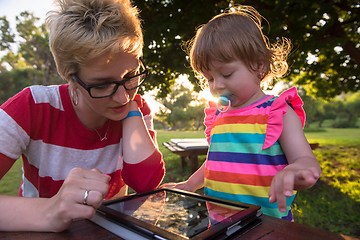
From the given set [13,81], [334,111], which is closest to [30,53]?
[13,81]

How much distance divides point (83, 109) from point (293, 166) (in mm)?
1143

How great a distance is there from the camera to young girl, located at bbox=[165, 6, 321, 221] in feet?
3.38

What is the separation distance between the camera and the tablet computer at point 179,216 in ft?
1.83

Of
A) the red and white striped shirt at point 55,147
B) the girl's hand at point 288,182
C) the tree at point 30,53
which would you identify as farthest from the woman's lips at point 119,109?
the tree at point 30,53

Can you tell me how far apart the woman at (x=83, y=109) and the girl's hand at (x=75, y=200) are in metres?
0.37

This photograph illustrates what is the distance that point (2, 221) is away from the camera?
662 millimetres

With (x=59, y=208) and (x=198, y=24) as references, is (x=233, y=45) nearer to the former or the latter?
(x=59, y=208)

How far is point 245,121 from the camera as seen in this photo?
1178 mm

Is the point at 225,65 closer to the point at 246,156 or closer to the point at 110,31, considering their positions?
the point at 246,156

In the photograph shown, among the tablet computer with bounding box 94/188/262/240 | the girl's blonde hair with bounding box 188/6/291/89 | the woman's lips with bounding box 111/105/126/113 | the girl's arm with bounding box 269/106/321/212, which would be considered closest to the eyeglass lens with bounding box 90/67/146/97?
the woman's lips with bounding box 111/105/126/113

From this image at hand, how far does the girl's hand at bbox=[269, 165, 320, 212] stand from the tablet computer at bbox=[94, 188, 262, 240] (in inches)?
3.4

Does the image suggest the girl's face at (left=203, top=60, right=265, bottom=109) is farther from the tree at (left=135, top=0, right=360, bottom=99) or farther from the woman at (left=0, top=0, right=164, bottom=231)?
the tree at (left=135, top=0, right=360, bottom=99)

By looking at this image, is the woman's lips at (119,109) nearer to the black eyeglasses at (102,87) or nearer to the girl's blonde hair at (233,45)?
the black eyeglasses at (102,87)

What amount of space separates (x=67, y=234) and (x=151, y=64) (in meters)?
3.80
